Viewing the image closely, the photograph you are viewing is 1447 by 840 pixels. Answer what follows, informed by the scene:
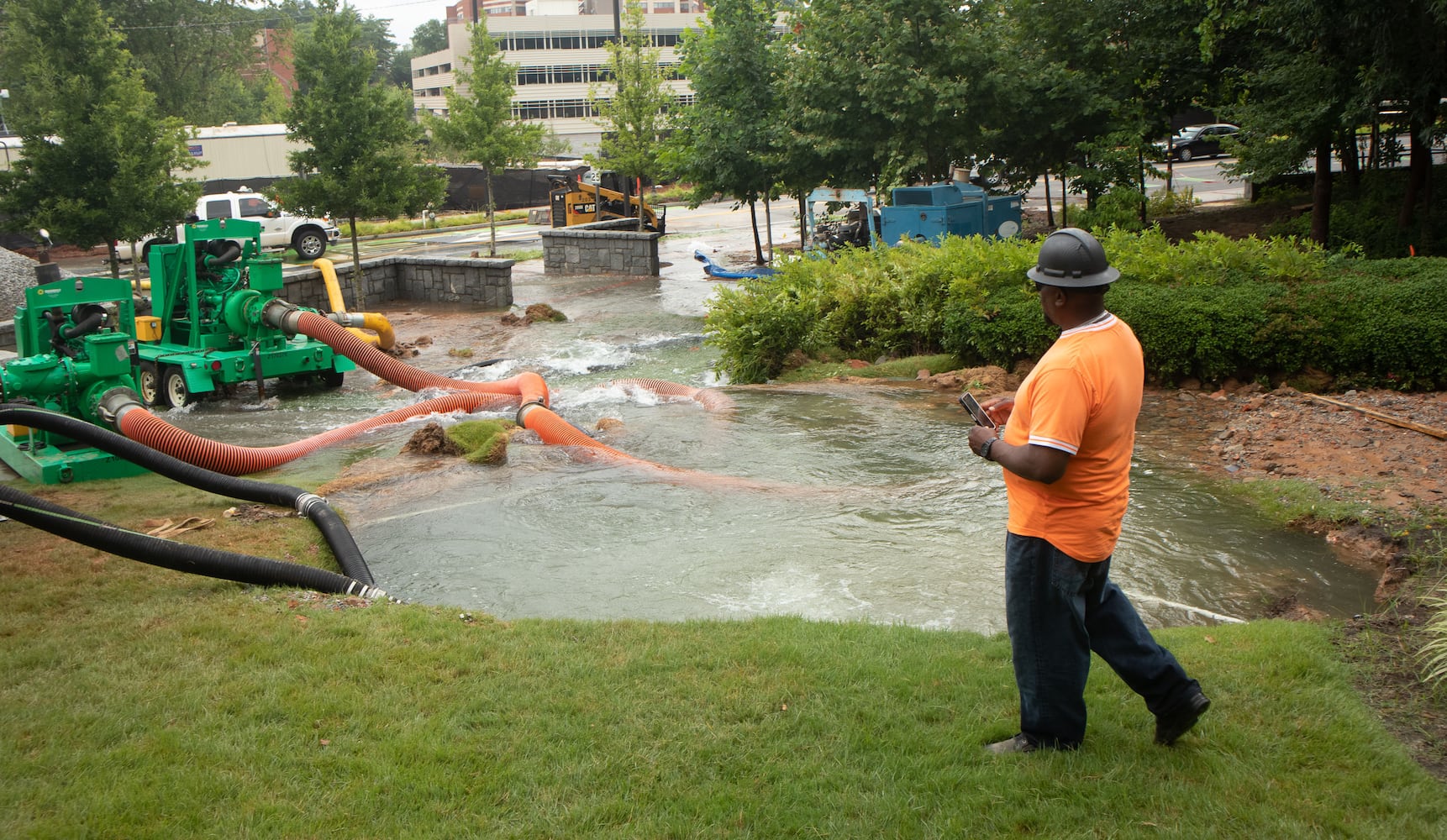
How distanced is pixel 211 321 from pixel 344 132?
24.9 ft

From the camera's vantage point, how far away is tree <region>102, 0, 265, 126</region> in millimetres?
50344

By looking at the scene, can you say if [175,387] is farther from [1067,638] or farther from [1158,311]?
[1067,638]

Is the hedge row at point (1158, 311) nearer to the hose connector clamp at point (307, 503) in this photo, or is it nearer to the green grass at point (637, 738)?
the green grass at point (637, 738)

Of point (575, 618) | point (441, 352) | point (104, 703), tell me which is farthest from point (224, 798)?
point (441, 352)

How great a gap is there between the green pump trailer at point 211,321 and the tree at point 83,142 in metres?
5.12

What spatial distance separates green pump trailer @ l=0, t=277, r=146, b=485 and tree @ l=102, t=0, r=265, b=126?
45603 mm

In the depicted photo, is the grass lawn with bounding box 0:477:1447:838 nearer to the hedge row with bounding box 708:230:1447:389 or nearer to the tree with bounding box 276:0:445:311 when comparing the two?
the hedge row with bounding box 708:230:1447:389

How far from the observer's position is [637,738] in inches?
150

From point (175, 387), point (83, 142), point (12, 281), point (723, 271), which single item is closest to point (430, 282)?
point (723, 271)

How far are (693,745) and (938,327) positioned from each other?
367 inches

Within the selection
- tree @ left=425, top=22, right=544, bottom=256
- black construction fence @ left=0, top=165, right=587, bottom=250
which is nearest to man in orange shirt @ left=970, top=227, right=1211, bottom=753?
tree @ left=425, top=22, right=544, bottom=256

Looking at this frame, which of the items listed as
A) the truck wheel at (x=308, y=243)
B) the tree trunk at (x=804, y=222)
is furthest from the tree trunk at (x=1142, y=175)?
the truck wheel at (x=308, y=243)

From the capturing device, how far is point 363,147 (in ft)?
66.2

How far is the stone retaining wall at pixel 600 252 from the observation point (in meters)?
25.4
